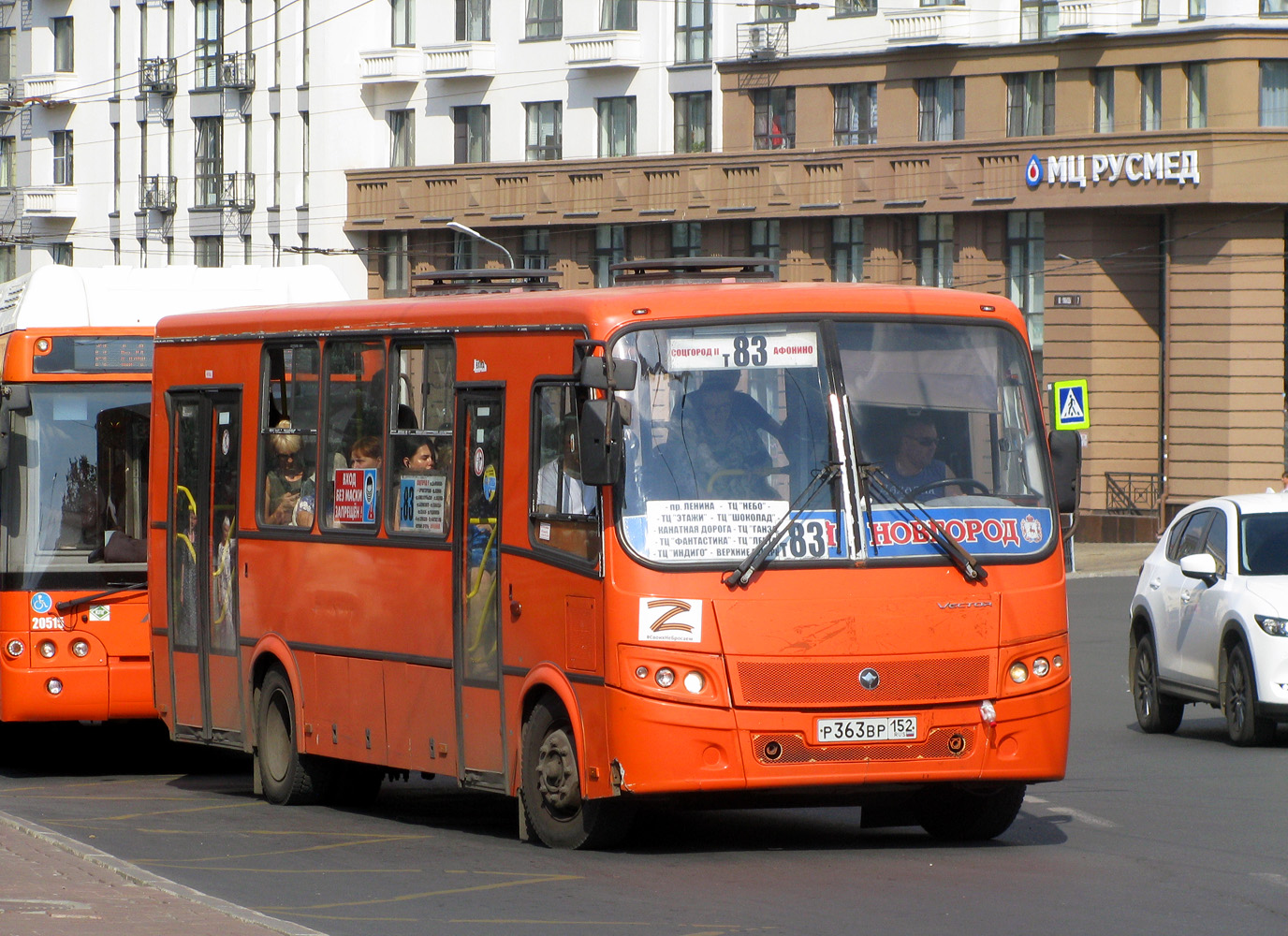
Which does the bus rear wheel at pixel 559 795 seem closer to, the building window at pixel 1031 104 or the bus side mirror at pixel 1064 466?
the bus side mirror at pixel 1064 466

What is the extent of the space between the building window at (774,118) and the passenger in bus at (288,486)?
38587 mm

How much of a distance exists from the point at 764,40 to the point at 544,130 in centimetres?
655

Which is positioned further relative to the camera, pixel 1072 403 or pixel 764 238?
pixel 764 238

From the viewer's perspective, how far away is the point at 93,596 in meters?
15.0

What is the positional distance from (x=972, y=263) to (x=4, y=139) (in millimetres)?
36980

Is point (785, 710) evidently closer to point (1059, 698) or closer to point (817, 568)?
point (817, 568)

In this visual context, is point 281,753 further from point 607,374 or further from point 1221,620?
point 1221,620

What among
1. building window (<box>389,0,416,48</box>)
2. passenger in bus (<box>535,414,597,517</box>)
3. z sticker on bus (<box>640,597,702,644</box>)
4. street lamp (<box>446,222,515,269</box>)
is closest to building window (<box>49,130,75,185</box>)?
building window (<box>389,0,416,48</box>)

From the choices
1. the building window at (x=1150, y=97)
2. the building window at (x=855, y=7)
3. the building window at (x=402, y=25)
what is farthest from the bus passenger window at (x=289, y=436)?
the building window at (x=402, y=25)

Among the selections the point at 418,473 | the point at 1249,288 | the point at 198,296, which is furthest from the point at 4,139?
the point at 418,473

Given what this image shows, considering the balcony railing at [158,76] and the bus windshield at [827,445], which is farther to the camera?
the balcony railing at [158,76]

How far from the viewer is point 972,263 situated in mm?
48375

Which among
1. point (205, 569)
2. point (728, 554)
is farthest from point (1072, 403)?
point (728, 554)

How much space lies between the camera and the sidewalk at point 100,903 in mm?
7902
